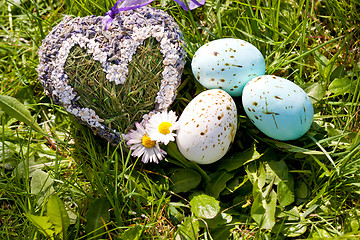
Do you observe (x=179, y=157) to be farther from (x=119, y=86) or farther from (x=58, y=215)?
(x=58, y=215)

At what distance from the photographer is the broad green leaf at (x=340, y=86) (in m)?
1.77

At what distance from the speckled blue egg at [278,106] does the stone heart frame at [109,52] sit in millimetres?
389

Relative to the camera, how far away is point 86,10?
1980 mm

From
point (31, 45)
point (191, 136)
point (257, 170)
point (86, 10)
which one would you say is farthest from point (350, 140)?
point (31, 45)

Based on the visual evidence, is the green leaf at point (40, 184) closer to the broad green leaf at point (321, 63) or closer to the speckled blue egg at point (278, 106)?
the speckled blue egg at point (278, 106)

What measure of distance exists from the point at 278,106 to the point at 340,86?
0.48 meters

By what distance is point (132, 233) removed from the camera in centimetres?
152

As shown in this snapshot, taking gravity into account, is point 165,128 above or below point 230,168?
above

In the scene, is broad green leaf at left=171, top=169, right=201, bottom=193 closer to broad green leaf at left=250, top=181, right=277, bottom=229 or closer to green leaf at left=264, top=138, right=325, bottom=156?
broad green leaf at left=250, top=181, right=277, bottom=229

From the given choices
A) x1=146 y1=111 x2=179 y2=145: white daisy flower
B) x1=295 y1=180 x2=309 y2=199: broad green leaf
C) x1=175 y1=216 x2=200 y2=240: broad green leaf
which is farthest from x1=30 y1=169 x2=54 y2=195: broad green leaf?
x1=295 y1=180 x2=309 y2=199: broad green leaf

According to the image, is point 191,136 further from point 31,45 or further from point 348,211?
point 31,45

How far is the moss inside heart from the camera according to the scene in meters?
1.68

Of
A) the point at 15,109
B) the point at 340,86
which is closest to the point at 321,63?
the point at 340,86

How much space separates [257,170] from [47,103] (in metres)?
1.17
